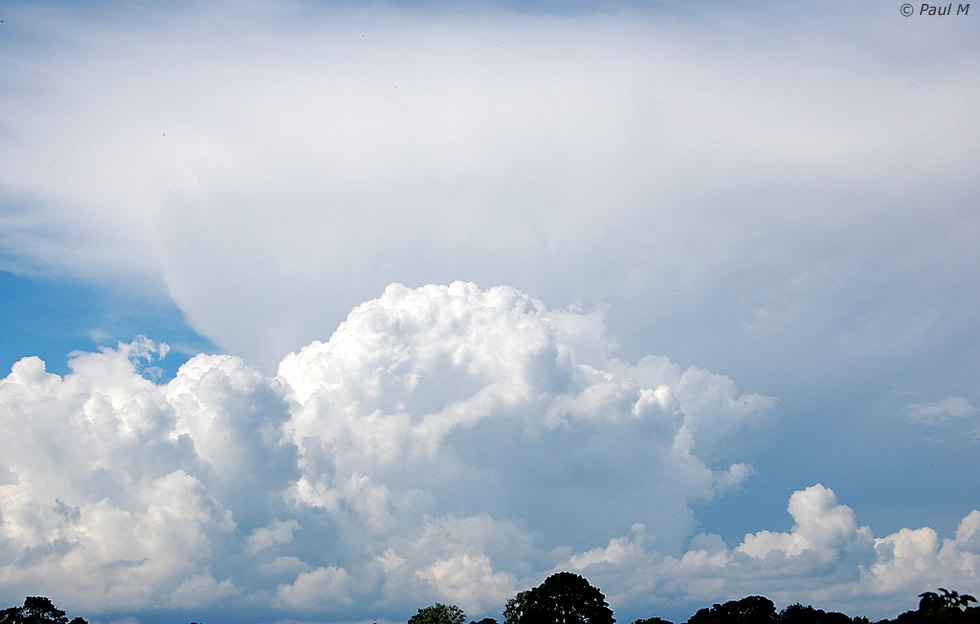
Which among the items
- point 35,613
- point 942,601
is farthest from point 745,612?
point 35,613

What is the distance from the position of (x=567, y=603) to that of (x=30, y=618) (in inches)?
4026

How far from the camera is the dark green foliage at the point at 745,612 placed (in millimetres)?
190500

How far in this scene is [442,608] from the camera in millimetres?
199000

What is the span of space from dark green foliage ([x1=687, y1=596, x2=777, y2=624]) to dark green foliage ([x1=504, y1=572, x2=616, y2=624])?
106 feet

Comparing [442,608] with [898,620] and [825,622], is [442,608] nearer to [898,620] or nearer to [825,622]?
[825,622]

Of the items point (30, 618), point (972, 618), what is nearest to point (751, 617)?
point (972, 618)

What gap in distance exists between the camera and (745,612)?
192 metres

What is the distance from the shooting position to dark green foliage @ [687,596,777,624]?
190500mm

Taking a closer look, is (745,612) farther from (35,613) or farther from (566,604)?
(35,613)

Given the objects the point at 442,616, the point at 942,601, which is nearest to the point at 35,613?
the point at 442,616

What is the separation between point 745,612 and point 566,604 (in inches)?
1707

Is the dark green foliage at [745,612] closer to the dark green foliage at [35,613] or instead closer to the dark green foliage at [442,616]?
the dark green foliage at [442,616]

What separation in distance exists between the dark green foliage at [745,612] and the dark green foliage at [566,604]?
106 feet

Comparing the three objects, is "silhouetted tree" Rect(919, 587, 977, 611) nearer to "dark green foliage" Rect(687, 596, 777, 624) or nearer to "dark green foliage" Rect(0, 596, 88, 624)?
"dark green foliage" Rect(687, 596, 777, 624)
